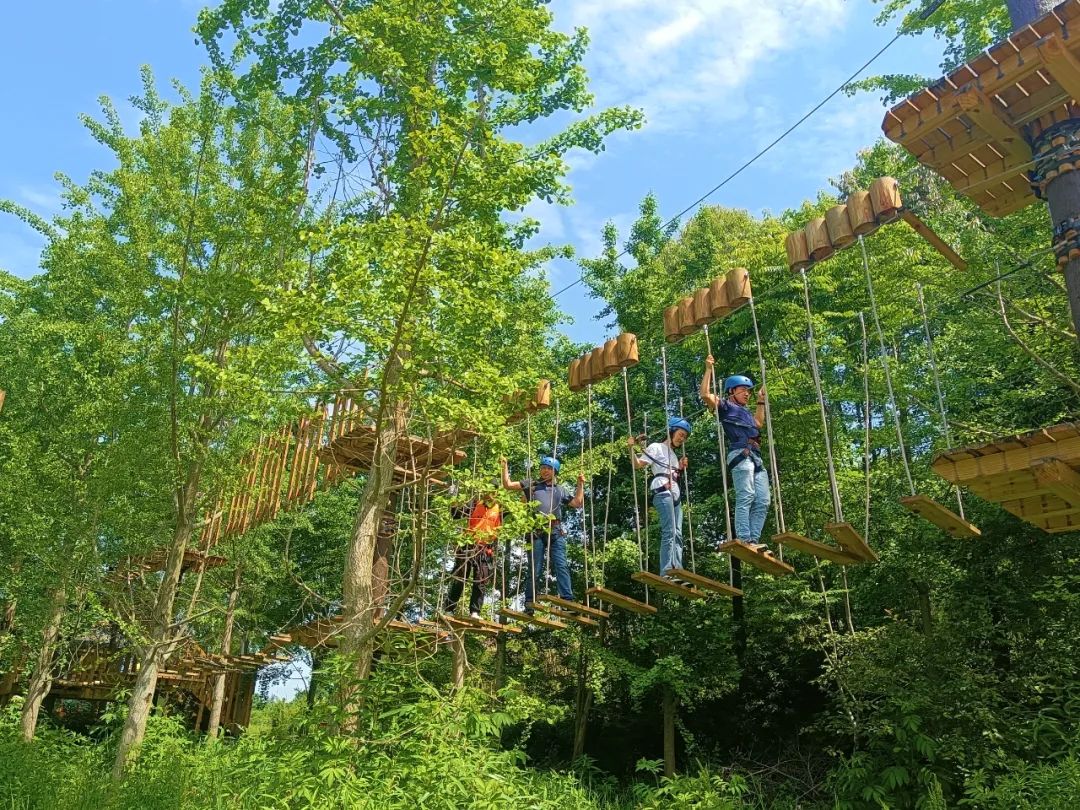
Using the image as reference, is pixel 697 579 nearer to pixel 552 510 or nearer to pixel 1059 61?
pixel 552 510

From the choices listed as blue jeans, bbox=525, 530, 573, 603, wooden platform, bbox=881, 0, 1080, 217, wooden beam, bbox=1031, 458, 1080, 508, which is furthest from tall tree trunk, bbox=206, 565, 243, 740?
wooden beam, bbox=1031, 458, 1080, 508

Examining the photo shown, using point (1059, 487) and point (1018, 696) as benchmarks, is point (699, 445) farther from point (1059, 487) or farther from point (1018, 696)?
point (1059, 487)

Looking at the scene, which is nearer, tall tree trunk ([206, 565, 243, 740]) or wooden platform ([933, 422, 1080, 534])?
wooden platform ([933, 422, 1080, 534])

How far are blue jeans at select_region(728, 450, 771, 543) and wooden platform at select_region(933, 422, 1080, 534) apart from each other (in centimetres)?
185

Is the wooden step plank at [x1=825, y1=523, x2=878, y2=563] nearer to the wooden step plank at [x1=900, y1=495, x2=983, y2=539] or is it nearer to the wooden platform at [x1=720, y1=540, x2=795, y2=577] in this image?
the wooden step plank at [x1=900, y1=495, x2=983, y2=539]

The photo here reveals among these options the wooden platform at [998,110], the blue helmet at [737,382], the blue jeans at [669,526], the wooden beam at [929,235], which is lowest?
the blue jeans at [669,526]

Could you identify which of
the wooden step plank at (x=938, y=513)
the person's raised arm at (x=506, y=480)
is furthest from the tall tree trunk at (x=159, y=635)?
the wooden step plank at (x=938, y=513)

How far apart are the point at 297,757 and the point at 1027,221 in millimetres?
8808

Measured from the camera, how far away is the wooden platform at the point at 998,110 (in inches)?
Answer: 152

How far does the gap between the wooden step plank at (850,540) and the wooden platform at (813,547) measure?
4 centimetres

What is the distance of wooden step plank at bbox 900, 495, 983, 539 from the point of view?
4355 mm

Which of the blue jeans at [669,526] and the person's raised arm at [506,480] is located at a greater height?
the person's raised arm at [506,480]

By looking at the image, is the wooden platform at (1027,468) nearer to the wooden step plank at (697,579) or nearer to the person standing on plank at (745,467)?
the wooden step plank at (697,579)

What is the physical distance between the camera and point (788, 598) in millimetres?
11641
